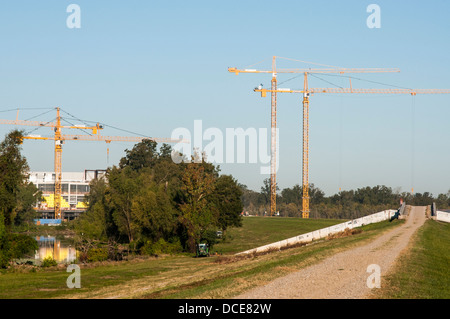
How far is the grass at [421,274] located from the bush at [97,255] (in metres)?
33.2

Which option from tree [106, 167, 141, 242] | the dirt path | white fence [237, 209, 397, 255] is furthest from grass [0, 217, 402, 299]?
tree [106, 167, 141, 242]

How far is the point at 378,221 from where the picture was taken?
71250mm

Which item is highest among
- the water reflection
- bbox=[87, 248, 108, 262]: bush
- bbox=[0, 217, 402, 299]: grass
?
bbox=[0, 217, 402, 299]: grass

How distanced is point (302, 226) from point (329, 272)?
77862 mm

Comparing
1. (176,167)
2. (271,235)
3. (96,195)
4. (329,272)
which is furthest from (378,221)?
(96,195)

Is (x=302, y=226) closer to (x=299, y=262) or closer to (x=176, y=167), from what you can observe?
(x=176, y=167)

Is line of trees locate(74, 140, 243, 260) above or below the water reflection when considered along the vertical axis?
above

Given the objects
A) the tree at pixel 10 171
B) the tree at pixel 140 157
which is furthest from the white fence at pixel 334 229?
the tree at pixel 140 157

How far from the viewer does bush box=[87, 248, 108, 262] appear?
61.8 m

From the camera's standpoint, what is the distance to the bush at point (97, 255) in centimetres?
6179

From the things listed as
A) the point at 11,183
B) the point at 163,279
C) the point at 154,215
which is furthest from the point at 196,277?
the point at 154,215

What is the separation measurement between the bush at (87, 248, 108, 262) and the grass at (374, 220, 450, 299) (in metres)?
33.2

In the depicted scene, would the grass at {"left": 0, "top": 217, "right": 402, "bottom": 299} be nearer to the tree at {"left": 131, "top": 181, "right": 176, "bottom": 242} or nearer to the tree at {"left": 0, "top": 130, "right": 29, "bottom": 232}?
the tree at {"left": 0, "top": 130, "right": 29, "bottom": 232}
